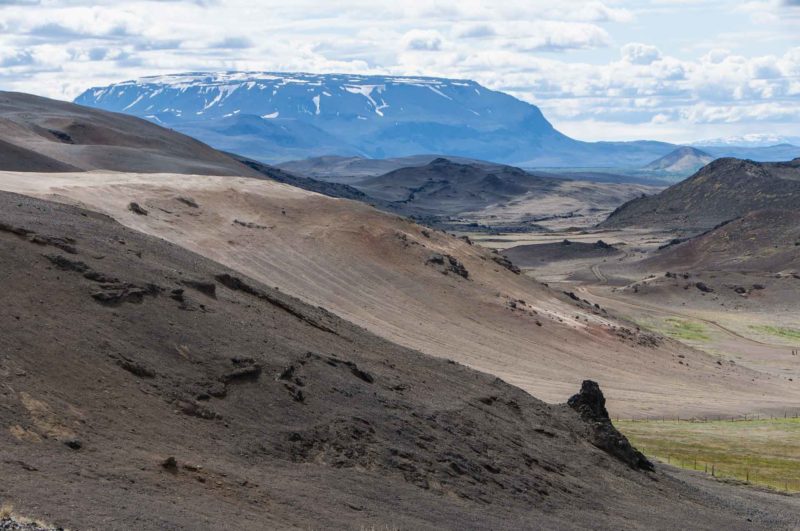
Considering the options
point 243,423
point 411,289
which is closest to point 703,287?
point 411,289

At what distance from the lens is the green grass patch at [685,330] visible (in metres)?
92.8

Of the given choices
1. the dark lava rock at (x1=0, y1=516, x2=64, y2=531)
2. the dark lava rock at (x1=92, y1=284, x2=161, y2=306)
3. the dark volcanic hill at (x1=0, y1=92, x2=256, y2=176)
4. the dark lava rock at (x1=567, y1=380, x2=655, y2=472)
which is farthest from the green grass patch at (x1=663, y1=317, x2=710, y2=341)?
the dark lava rock at (x1=0, y1=516, x2=64, y2=531)

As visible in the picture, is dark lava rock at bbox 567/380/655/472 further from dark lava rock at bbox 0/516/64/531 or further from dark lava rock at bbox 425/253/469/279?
dark lava rock at bbox 425/253/469/279

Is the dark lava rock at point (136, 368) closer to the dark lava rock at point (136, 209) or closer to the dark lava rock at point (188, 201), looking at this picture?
the dark lava rock at point (136, 209)

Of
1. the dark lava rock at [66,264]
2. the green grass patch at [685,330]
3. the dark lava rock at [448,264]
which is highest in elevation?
the dark lava rock at [66,264]

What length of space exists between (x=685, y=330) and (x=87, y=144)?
76554 mm

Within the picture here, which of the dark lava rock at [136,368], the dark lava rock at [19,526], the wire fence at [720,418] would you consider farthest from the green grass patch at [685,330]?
the dark lava rock at [19,526]

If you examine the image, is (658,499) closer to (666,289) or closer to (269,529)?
(269,529)

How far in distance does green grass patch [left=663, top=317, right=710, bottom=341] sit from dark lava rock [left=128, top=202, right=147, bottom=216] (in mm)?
44121

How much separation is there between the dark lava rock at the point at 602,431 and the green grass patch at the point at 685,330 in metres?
52.1

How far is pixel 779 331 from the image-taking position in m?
102

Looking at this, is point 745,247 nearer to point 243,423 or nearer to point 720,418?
point 720,418

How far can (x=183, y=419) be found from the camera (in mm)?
26797

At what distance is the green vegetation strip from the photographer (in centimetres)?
4562
